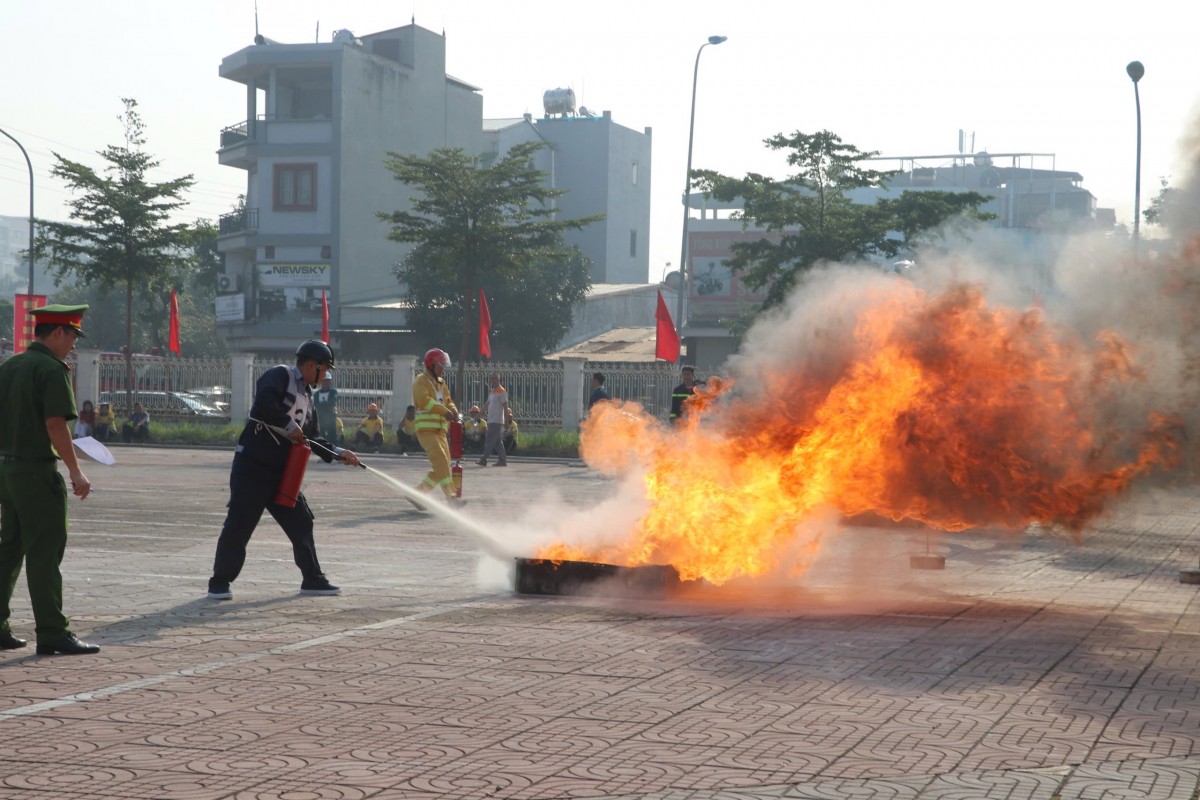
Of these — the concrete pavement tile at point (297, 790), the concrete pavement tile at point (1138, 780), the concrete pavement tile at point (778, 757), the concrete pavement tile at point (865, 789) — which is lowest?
the concrete pavement tile at point (297, 790)

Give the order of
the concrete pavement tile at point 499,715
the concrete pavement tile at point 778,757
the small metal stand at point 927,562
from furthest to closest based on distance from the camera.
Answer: the small metal stand at point 927,562 → the concrete pavement tile at point 499,715 → the concrete pavement tile at point 778,757

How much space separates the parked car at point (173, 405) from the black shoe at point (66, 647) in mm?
33450

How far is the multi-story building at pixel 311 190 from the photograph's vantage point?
192 ft

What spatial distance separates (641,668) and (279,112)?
56519mm

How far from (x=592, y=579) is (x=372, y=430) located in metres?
24.5

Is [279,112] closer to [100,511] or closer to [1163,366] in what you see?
[100,511]

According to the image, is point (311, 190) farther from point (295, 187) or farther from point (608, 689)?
point (608, 689)

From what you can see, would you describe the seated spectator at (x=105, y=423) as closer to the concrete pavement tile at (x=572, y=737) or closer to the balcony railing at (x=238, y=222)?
the balcony railing at (x=238, y=222)

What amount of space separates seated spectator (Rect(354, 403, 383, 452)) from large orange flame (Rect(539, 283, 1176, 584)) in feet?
78.9

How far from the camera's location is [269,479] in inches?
384

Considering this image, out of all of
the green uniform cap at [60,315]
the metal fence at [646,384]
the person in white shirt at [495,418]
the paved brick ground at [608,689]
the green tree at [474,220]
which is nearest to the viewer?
the paved brick ground at [608,689]

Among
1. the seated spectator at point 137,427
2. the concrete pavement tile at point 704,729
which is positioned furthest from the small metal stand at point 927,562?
the seated spectator at point 137,427

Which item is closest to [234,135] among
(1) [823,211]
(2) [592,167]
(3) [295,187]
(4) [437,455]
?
(3) [295,187]

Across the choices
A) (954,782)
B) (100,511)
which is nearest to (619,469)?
(954,782)
